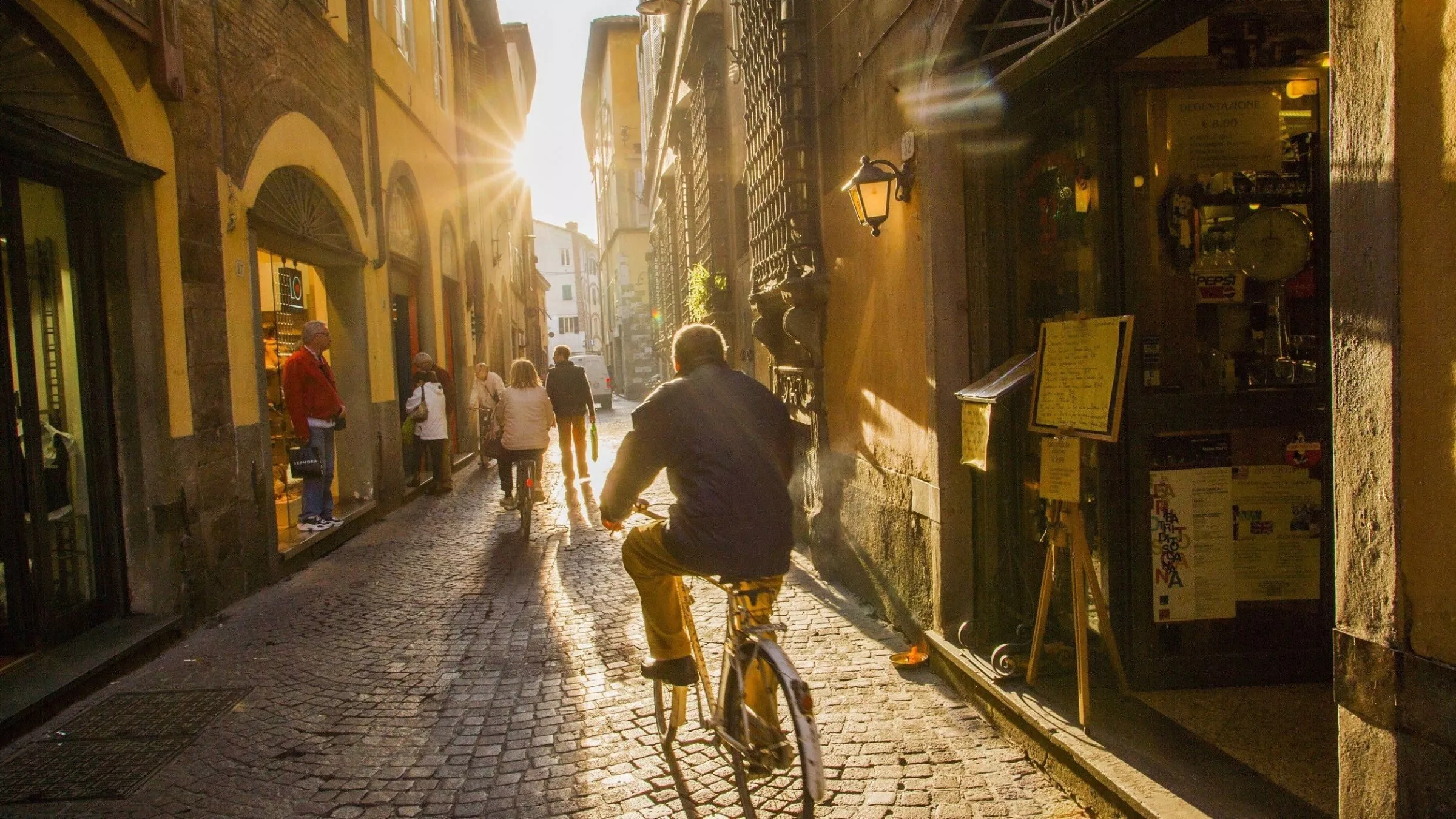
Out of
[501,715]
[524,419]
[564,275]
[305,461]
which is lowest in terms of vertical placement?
[501,715]

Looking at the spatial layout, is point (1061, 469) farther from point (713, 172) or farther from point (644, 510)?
point (713, 172)

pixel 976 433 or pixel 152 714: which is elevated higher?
pixel 976 433

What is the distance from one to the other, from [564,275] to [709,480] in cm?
7885

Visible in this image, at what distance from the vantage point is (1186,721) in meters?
3.84

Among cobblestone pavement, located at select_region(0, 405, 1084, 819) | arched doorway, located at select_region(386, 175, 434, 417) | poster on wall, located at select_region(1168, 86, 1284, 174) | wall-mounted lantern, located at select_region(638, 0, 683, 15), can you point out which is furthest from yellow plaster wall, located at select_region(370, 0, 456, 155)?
poster on wall, located at select_region(1168, 86, 1284, 174)

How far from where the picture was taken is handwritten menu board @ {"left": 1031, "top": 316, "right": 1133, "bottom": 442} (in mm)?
3541

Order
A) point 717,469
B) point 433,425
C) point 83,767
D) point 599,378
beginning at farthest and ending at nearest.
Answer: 1. point 599,378
2. point 433,425
3. point 83,767
4. point 717,469

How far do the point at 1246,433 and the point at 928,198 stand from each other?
1.82m

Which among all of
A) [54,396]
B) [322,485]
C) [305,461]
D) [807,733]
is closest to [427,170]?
[322,485]

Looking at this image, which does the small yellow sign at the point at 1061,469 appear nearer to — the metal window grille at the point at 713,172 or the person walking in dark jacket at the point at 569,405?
the person walking in dark jacket at the point at 569,405

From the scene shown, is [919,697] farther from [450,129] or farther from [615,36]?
[615,36]

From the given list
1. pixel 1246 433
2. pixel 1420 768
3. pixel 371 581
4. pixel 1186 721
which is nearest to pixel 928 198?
pixel 1246 433

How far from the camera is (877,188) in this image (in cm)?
541

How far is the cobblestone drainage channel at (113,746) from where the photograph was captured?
3.81m
